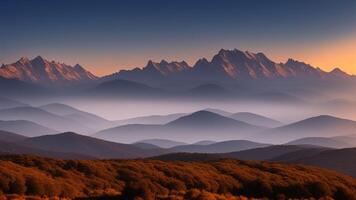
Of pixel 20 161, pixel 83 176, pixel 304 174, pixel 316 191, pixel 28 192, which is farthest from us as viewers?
pixel 304 174

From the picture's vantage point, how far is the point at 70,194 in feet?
185

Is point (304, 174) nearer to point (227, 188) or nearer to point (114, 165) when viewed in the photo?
point (227, 188)

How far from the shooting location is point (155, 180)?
68.7 m

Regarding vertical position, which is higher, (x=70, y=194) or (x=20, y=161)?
(x=20, y=161)

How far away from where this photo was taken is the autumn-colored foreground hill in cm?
5697

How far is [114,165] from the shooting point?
7825 cm

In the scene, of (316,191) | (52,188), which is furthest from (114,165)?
(316,191)

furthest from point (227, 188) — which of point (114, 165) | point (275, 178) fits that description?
point (114, 165)

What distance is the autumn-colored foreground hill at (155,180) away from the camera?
57.0 metres

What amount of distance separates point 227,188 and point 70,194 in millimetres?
22154

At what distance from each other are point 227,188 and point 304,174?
67.0 ft

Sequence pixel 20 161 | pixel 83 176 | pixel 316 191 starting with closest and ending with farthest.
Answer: pixel 316 191 → pixel 83 176 → pixel 20 161

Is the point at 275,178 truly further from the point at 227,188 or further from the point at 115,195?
the point at 115,195

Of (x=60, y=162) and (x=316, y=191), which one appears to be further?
(x=60, y=162)
